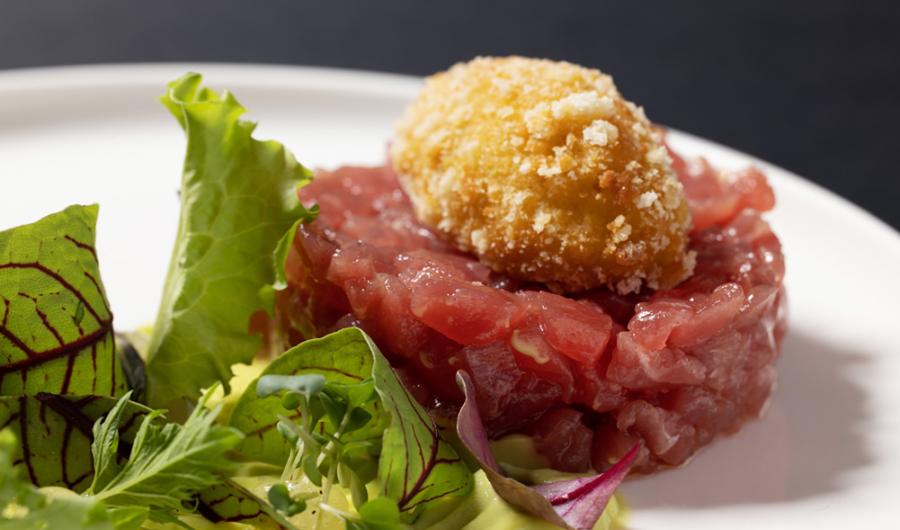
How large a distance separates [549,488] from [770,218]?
183 cm

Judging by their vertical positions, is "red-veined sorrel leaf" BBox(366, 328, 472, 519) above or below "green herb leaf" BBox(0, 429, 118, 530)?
below

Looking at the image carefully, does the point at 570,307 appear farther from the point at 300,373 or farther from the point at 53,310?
the point at 53,310

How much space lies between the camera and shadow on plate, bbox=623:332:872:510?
2637mm

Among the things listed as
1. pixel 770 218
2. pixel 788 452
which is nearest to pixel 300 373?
pixel 788 452

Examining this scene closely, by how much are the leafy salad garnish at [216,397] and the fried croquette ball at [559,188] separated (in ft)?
1.34

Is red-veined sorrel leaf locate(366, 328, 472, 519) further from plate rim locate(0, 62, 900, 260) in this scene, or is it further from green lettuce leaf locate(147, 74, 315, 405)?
plate rim locate(0, 62, 900, 260)

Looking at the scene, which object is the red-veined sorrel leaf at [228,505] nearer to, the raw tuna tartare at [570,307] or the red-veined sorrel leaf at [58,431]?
the red-veined sorrel leaf at [58,431]

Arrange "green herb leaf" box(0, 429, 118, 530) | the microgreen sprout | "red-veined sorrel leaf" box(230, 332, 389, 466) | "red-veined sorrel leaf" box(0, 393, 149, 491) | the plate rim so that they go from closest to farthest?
"green herb leaf" box(0, 429, 118, 530)
the microgreen sprout
"red-veined sorrel leaf" box(0, 393, 149, 491)
"red-veined sorrel leaf" box(230, 332, 389, 466)
the plate rim

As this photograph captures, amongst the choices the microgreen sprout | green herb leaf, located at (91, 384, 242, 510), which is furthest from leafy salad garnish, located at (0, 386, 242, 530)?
the microgreen sprout

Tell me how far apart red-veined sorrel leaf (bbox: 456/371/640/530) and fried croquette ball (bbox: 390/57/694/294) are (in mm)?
384

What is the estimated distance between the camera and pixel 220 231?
247cm

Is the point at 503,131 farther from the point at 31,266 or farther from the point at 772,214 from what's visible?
the point at 772,214

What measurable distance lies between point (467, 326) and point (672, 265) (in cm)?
56

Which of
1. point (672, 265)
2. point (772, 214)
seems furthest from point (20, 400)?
point (772, 214)
